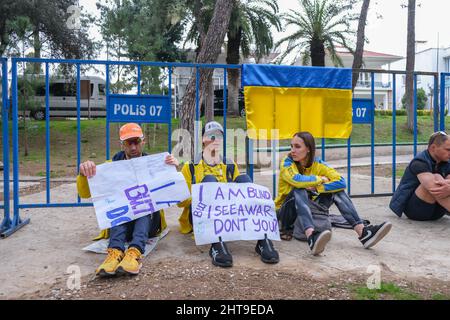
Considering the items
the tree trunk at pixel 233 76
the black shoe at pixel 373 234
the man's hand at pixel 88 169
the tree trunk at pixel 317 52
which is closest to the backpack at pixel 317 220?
the black shoe at pixel 373 234

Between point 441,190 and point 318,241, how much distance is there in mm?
1781

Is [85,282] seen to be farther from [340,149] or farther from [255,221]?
[340,149]

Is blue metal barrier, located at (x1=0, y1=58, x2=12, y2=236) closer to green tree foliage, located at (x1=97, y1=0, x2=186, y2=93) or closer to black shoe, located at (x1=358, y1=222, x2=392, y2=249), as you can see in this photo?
black shoe, located at (x1=358, y1=222, x2=392, y2=249)

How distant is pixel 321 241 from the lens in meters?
3.80

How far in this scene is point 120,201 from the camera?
406 cm

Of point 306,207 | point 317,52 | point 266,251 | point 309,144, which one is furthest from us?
point 317,52

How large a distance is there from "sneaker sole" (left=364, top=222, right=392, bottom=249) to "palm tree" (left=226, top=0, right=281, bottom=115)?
67.2 feet

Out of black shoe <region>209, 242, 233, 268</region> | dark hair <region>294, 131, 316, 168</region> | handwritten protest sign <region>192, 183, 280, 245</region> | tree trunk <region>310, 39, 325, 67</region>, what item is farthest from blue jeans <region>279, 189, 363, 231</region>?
tree trunk <region>310, 39, 325, 67</region>

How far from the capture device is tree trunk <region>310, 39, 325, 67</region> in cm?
2541

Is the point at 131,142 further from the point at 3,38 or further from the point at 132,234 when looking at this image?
the point at 3,38

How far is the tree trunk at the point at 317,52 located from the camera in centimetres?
2541

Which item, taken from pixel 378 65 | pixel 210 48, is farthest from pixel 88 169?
pixel 378 65

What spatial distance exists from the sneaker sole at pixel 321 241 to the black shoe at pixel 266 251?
12.8 inches

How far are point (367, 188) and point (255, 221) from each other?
4209 millimetres
